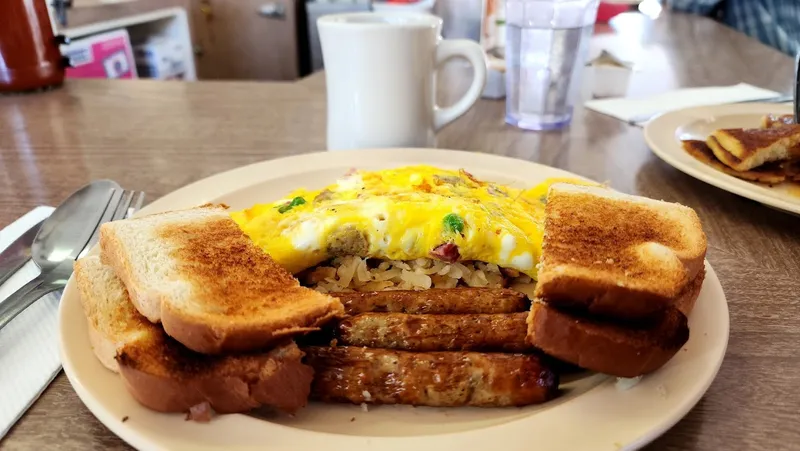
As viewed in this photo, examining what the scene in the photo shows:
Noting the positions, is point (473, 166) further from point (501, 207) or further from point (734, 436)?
point (734, 436)

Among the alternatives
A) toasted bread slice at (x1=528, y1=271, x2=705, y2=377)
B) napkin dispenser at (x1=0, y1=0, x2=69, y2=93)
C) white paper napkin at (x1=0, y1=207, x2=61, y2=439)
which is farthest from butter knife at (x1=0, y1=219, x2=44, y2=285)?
napkin dispenser at (x1=0, y1=0, x2=69, y2=93)

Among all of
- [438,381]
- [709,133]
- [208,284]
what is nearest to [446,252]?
[438,381]

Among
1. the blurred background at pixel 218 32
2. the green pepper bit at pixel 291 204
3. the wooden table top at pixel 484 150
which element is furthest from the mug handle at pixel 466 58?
the blurred background at pixel 218 32

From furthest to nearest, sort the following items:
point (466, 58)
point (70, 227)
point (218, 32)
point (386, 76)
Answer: point (218, 32) → point (466, 58) → point (386, 76) → point (70, 227)

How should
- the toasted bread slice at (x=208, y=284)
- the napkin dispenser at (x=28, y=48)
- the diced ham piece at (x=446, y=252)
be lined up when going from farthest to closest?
the napkin dispenser at (x=28, y=48) → the diced ham piece at (x=446, y=252) → the toasted bread slice at (x=208, y=284)

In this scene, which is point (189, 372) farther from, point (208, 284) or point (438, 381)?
point (438, 381)

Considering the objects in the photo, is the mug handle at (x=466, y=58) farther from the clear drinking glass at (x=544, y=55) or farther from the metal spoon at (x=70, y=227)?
the metal spoon at (x=70, y=227)
